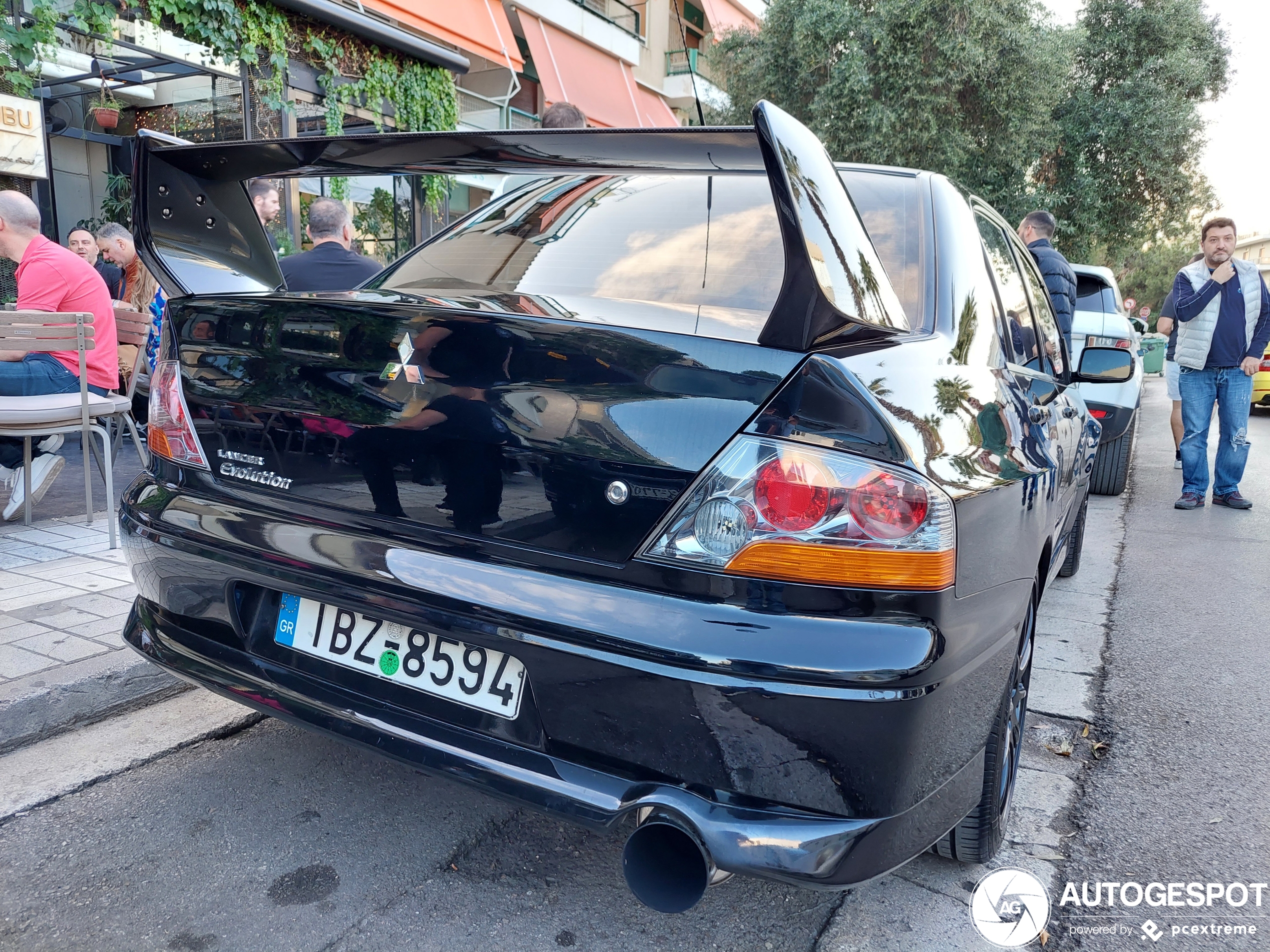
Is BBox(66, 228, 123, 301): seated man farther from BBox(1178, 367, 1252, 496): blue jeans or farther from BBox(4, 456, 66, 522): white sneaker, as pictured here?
BBox(1178, 367, 1252, 496): blue jeans

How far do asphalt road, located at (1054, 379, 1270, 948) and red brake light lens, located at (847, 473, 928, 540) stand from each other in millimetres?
1073

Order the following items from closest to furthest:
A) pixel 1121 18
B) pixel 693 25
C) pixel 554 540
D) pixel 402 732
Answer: pixel 554 540
pixel 402 732
pixel 1121 18
pixel 693 25

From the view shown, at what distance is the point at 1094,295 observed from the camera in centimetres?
821

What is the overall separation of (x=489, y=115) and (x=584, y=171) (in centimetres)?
1509

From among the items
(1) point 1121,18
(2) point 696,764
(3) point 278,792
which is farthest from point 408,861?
(1) point 1121,18

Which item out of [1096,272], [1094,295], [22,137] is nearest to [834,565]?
[1096,272]

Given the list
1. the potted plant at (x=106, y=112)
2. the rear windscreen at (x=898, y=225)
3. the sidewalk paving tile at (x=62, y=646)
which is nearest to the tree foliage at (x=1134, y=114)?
the potted plant at (x=106, y=112)

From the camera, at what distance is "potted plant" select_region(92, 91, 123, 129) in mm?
10094

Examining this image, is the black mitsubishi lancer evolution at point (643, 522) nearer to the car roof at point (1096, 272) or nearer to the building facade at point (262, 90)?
the building facade at point (262, 90)

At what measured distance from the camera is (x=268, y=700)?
1.89 meters

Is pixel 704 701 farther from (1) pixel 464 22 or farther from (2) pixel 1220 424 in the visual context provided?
(1) pixel 464 22

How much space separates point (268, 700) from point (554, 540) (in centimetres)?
74

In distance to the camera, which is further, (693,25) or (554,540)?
(693,25)

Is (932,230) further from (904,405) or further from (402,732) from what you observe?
(402,732)
